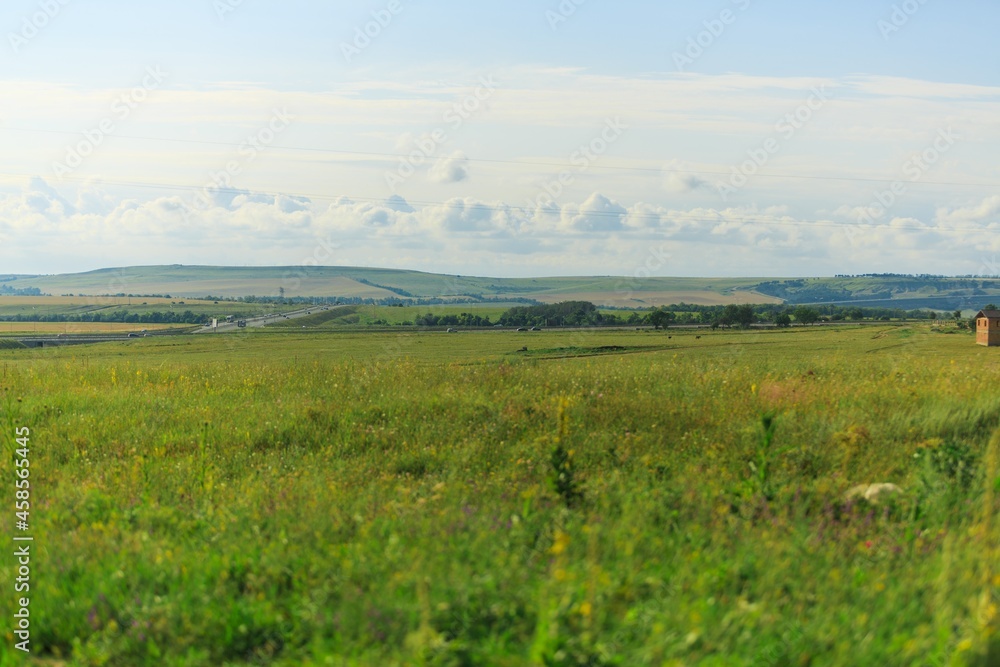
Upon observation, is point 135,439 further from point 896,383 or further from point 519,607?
point 896,383

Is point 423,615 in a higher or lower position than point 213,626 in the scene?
higher

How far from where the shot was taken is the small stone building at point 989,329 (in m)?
60.4

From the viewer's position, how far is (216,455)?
33.1 feet

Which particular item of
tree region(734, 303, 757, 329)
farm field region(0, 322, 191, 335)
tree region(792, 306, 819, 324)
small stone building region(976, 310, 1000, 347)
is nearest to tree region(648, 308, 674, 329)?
tree region(734, 303, 757, 329)

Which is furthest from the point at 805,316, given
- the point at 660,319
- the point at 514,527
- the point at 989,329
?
the point at 514,527

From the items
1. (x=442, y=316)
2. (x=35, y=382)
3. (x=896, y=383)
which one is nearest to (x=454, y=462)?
(x=896, y=383)

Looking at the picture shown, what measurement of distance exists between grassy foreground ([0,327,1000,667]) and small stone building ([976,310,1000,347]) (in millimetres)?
55866

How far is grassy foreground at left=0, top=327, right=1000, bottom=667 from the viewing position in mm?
4676

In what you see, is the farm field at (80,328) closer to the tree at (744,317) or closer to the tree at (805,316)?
the tree at (744,317)

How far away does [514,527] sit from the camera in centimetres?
632

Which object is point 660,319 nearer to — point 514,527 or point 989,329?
point 989,329

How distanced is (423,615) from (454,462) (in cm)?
482

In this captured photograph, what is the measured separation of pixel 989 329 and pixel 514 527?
69.0 meters

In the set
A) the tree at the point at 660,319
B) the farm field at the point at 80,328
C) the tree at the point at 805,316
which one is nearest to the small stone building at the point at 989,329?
the tree at the point at 805,316
